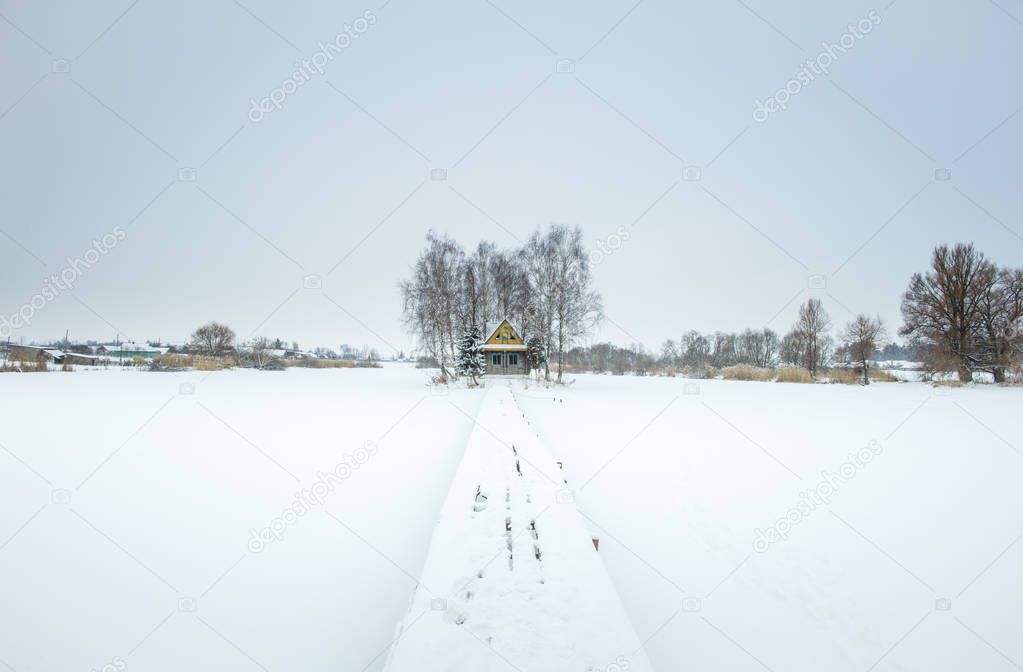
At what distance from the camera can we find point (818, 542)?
3977mm

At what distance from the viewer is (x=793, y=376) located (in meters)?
29.9

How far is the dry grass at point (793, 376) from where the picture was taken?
97.5ft

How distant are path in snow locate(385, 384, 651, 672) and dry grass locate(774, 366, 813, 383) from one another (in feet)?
108

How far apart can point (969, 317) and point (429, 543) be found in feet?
123

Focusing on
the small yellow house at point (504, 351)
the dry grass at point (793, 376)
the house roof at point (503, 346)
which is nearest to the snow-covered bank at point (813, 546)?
the dry grass at point (793, 376)

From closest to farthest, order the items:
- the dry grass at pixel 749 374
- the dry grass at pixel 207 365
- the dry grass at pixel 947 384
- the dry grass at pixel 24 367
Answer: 1. the dry grass at pixel 947 384
2. the dry grass at pixel 24 367
3. the dry grass at pixel 749 374
4. the dry grass at pixel 207 365

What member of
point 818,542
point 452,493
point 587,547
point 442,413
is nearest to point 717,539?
point 818,542

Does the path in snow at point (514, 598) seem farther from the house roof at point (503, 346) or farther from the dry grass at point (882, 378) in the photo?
the dry grass at point (882, 378)

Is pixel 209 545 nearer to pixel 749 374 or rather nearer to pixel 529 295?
pixel 529 295

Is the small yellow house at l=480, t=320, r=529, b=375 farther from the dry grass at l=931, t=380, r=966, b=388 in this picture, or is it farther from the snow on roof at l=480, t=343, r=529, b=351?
the dry grass at l=931, t=380, r=966, b=388

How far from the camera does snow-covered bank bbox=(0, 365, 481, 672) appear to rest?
263 centimetres

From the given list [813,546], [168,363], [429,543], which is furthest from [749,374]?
[168,363]

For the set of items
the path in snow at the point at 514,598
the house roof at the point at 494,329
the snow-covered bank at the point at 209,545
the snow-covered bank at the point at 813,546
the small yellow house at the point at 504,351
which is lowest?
the snow-covered bank at the point at 209,545

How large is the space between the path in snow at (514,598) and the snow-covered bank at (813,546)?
1.89 feet
